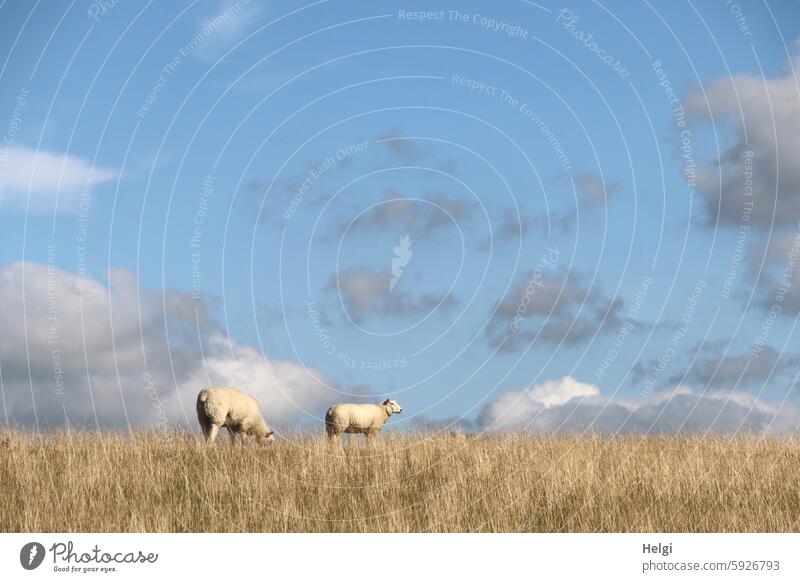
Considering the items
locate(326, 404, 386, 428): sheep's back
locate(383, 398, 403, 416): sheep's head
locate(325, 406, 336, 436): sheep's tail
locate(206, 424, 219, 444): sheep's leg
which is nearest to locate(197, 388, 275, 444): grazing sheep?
locate(206, 424, 219, 444): sheep's leg

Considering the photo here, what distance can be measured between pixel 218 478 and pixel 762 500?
828 centimetres

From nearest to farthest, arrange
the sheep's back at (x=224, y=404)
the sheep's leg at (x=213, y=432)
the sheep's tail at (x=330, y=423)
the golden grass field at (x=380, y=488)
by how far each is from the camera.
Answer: the golden grass field at (x=380, y=488) < the sheep's leg at (x=213, y=432) < the sheep's back at (x=224, y=404) < the sheep's tail at (x=330, y=423)

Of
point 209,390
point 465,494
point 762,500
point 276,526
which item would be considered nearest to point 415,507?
point 465,494

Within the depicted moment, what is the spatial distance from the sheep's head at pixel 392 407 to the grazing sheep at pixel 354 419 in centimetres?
39

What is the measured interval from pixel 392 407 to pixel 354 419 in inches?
68.6

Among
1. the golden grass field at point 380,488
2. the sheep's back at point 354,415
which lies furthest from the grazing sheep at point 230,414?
the golden grass field at point 380,488

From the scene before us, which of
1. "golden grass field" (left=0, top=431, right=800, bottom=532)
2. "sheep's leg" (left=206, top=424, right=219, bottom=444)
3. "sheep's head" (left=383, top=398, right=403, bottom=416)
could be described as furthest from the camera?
"sheep's head" (left=383, top=398, right=403, bottom=416)

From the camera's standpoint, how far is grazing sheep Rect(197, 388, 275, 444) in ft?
73.8

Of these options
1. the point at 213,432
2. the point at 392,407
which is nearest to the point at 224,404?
the point at 213,432

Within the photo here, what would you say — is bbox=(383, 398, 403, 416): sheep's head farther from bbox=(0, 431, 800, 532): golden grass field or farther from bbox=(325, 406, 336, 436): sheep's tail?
bbox=(0, 431, 800, 532): golden grass field

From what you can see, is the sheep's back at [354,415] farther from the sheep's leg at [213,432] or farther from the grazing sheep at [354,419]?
the sheep's leg at [213,432]

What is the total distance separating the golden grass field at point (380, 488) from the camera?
1267cm

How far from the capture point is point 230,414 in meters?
22.7

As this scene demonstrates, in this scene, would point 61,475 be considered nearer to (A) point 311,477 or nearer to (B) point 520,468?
(A) point 311,477
